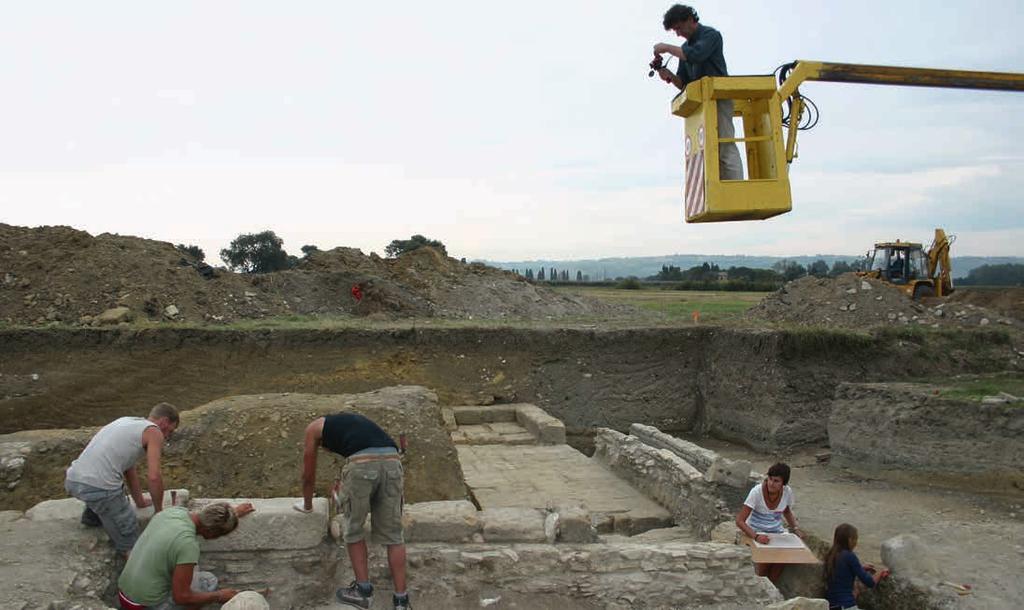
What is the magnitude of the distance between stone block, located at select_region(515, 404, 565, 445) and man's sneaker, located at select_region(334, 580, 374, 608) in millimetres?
6012

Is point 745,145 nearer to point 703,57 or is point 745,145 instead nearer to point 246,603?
point 703,57

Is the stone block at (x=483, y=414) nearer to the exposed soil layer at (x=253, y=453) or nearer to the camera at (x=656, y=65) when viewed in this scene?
the exposed soil layer at (x=253, y=453)

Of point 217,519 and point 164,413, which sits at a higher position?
point 164,413

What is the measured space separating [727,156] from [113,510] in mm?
4711

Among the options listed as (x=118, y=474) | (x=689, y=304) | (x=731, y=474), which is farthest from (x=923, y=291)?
(x=118, y=474)

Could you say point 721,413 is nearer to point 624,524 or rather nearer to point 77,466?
point 624,524

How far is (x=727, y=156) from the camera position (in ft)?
17.5

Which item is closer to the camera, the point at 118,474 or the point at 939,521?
the point at 118,474

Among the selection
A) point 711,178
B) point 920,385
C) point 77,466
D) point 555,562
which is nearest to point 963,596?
point 555,562

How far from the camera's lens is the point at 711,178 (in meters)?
5.18

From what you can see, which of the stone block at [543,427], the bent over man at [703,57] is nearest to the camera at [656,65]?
the bent over man at [703,57]

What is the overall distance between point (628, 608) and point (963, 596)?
2578 mm

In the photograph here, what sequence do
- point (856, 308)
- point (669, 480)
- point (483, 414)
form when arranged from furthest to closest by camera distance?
point (856, 308) < point (483, 414) < point (669, 480)

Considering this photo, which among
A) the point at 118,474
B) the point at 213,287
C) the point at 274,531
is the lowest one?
the point at 274,531
